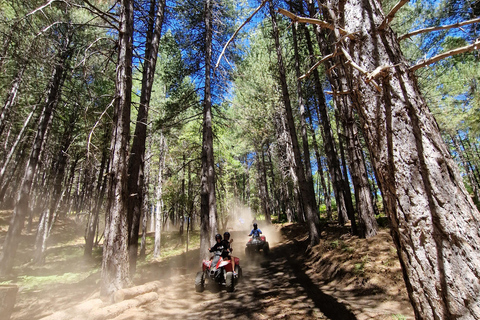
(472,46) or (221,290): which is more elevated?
(472,46)

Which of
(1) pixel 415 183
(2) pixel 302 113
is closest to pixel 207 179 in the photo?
(2) pixel 302 113

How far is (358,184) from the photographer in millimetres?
7141

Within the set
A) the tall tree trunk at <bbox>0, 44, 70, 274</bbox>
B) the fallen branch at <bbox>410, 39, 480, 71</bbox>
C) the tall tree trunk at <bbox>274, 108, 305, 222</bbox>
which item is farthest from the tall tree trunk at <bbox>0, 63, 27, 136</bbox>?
the fallen branch at <bbox>410, 39, 480, 71</bbox>

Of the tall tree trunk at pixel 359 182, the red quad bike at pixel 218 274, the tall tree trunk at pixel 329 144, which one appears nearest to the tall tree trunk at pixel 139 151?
the red quad bike at pixel 218 274

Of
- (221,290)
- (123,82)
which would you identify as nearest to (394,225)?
(221,290)

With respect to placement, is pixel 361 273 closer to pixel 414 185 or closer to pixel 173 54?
pixel 414 185

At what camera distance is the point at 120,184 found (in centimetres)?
520

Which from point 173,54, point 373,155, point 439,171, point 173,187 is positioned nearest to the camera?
point 439,171

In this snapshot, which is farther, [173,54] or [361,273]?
[173,54]

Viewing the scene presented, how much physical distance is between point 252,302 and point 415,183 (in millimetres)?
4464

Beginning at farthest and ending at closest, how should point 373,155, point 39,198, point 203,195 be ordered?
point 39,198, point 203,195, point 373,155

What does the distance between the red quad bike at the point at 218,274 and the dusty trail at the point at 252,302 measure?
208 mm

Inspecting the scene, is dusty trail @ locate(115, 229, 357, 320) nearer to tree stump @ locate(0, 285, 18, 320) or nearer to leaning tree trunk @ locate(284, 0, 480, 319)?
leaning tree trunk @ locate(284, 0, 480, 319)

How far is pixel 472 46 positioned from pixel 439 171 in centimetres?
89
